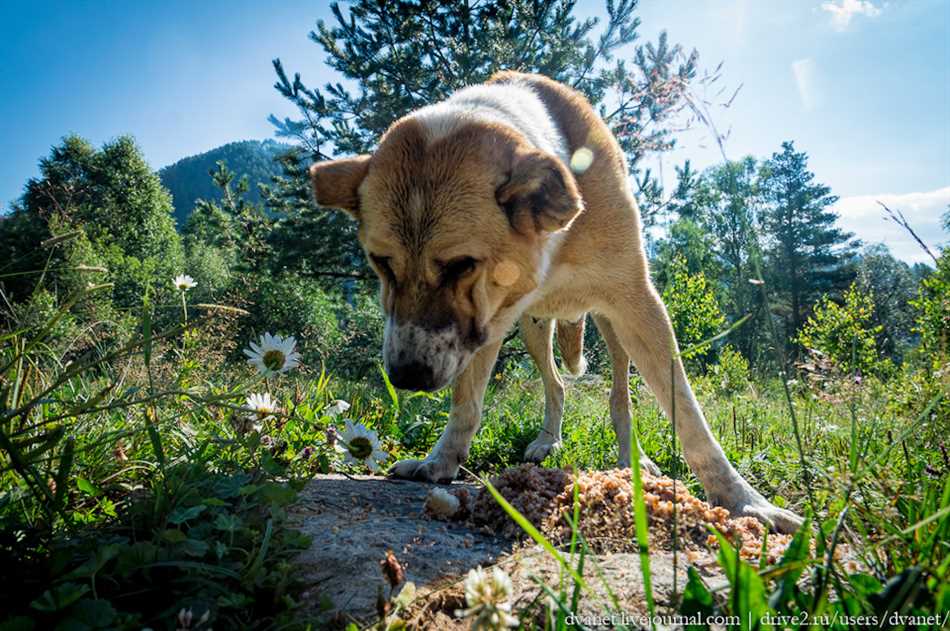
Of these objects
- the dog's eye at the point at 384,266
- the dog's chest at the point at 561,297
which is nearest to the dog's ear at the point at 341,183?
the dog's eye at the point at 384,266

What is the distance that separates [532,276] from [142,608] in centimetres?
207

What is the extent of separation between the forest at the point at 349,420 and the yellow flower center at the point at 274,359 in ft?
0.10

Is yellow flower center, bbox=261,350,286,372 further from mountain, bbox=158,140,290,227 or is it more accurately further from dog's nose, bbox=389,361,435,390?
mountain, bbox=158,140,290,227

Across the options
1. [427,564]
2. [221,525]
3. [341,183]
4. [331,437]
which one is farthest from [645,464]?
[221,525]

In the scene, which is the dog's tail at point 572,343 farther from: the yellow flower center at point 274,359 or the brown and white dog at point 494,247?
the yellow flower center at point 274,359

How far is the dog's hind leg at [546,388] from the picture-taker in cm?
367

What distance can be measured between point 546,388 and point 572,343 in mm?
474

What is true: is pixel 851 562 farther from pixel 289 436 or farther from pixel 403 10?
pixel 403 10

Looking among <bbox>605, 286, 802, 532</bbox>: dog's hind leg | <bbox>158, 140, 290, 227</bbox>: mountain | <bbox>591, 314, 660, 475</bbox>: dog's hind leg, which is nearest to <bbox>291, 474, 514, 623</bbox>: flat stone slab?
<bbox>605, 286, 802, 532</bbox>: dog's hind leg

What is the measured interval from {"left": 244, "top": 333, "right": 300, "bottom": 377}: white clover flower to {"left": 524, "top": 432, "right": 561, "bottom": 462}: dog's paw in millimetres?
1890

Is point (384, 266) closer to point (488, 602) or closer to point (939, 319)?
point (488, 602)

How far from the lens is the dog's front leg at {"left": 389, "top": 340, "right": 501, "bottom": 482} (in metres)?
2.87

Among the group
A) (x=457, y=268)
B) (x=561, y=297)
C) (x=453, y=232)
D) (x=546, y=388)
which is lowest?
(x=546, y=388)

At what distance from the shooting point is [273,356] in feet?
7.57
